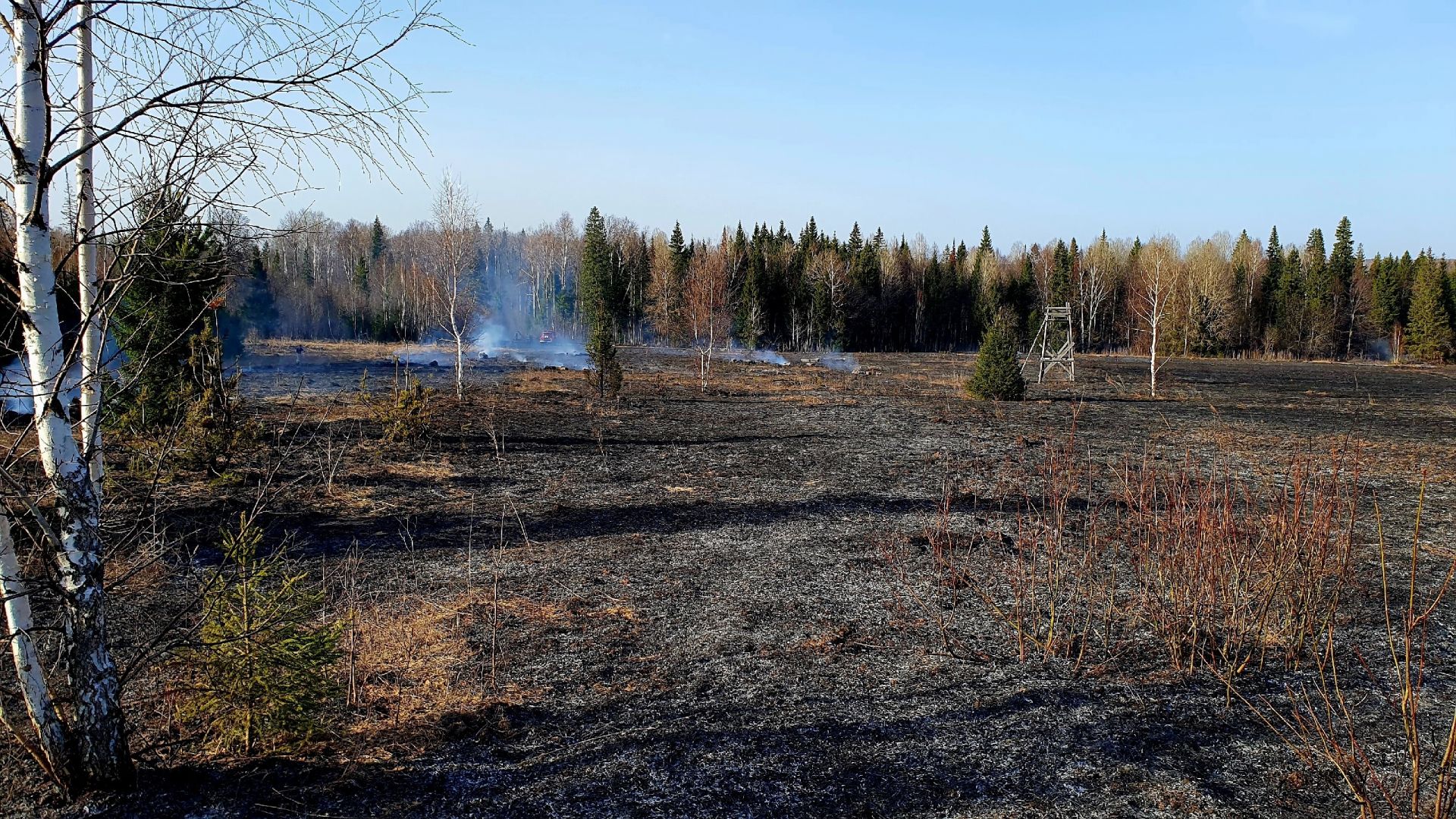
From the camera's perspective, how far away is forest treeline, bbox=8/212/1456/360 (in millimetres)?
51281

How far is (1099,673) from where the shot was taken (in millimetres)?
5645

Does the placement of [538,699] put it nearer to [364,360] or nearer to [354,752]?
[354,752]

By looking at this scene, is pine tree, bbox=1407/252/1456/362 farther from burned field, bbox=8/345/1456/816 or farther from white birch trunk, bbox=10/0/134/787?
white birch trunk, bbox=10/0/134/787

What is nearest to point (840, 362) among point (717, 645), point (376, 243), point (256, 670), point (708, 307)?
point (708, 307)

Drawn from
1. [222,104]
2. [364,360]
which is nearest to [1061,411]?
[222,104]

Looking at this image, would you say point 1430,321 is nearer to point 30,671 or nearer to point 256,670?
point 256,670

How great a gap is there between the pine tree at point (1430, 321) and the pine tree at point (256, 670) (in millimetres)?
58717

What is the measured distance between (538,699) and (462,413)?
14.3 m

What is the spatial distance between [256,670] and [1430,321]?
59.4 meters

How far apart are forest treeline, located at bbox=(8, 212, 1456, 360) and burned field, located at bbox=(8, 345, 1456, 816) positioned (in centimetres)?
3062

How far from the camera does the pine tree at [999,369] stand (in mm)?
23703

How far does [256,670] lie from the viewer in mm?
4094

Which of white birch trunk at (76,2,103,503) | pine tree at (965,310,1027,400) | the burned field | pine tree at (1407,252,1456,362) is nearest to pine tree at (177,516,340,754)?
the burned field

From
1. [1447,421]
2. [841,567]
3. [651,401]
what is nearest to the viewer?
[841,567]
